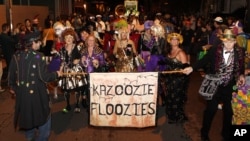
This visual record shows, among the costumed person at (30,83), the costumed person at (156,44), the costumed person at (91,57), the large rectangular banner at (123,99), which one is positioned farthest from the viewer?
the costumed person at (156,44)

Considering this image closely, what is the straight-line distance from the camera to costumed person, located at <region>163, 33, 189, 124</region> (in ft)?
23.5

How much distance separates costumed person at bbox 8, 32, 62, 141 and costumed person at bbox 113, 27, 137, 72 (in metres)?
2.71

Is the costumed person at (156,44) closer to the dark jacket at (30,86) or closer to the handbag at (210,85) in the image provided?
the handbag at (210,85)

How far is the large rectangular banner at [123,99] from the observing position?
628cm

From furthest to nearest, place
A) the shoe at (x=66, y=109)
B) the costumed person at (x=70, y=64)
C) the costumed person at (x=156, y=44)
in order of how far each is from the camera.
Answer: the costumed person at (x=156, y=44), the shoe at (x=66, y=109), the costumed person at (x=70, y=64)

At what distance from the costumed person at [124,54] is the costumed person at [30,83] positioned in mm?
2714

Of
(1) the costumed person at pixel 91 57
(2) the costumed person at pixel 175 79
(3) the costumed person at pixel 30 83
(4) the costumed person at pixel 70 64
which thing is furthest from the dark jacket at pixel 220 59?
(4) the costumed person at pixel 70 64

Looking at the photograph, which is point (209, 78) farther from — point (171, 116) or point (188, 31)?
point (188, 31)

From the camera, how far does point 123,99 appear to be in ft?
20.8

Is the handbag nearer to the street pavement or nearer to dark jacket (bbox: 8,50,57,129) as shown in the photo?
the street pavement

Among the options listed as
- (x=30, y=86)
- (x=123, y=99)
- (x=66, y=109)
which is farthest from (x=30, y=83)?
(x=66, y=109)

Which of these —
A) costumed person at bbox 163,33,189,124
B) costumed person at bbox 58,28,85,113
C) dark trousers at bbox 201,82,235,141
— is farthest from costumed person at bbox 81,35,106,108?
dark trousers at bbox 201,82,235,141

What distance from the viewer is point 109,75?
625 cm

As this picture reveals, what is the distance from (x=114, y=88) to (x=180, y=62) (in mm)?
1500
